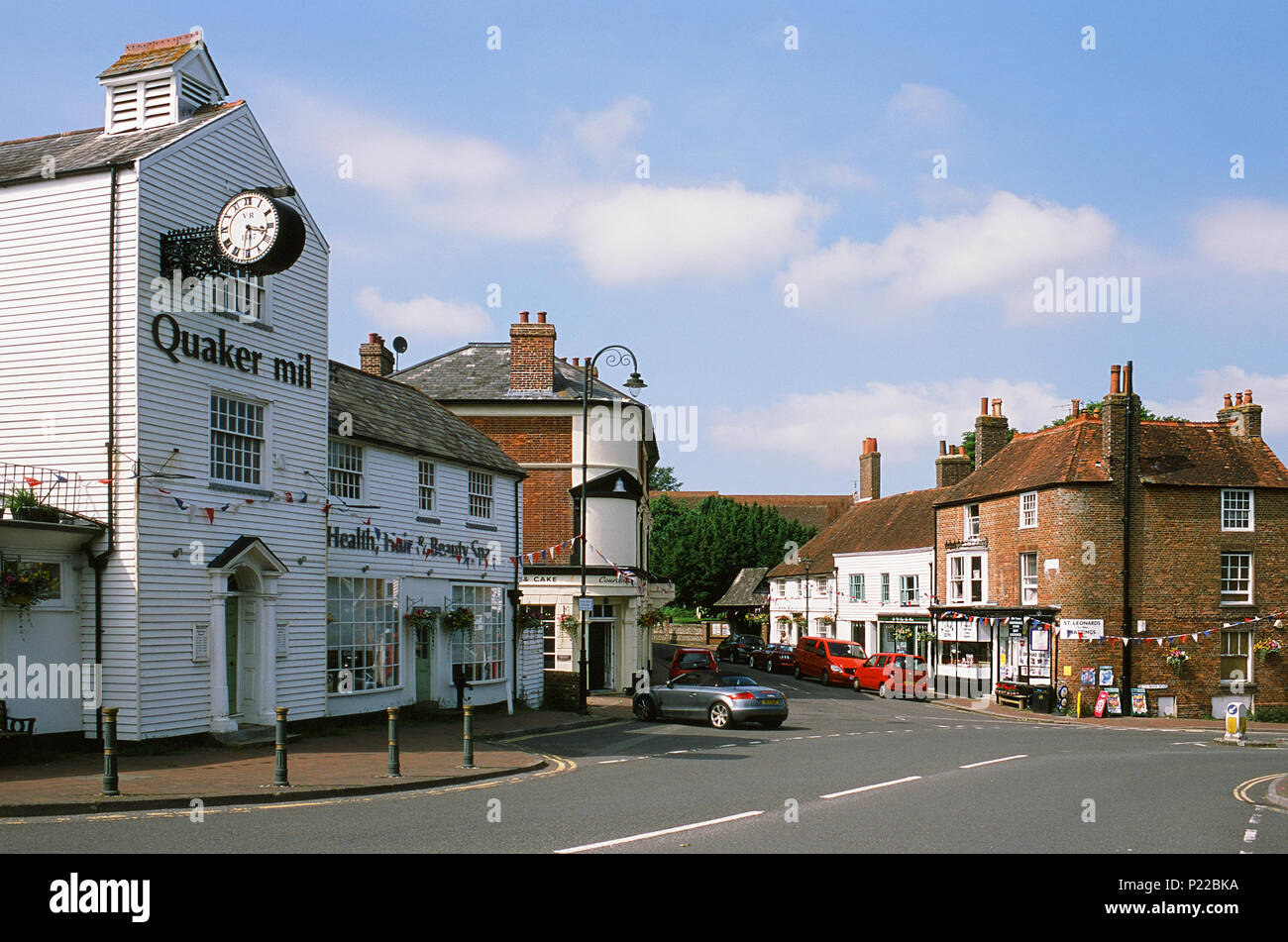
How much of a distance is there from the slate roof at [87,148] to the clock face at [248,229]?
1.55m

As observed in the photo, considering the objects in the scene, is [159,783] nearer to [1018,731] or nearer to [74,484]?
[74,484]

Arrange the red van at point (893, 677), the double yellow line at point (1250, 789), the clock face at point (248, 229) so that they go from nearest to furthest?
1. the double yellow line at point (1250, 789)
2. the clock face at point (248, 229)
3. the red van at point (893, 677)

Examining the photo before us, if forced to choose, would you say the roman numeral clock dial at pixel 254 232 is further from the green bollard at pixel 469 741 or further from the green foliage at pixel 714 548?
the green foliage at pixel 714 548

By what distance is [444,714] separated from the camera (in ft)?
86.5

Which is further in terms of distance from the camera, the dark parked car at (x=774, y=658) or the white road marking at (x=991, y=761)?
the dark parked car at (x=774, y=658)

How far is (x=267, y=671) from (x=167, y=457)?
4377 millimetres

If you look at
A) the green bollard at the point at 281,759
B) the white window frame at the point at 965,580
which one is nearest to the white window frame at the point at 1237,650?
the white window frame at the point at 965,580

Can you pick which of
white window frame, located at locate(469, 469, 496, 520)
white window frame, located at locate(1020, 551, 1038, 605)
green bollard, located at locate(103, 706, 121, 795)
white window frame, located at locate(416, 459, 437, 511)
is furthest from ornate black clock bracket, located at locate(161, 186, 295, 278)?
white window frame, located at locate(1020, 551, 1038, 605)

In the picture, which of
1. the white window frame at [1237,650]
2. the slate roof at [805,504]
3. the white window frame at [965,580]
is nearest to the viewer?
the white window frame at [1237,650]

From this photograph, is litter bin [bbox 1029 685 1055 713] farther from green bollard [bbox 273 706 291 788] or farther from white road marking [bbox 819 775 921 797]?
green bollard [bbox 273 706 291 788]

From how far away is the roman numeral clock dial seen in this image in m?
18.5

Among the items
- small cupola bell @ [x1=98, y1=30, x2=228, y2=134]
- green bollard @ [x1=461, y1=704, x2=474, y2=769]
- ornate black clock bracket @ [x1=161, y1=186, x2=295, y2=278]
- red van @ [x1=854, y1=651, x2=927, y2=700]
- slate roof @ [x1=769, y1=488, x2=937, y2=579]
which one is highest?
small cupola bell @ [x1=98, y1=30, x2=228, y2=134]

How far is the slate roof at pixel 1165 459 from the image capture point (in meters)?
39.4

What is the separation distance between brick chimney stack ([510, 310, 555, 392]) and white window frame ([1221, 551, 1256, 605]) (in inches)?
915
